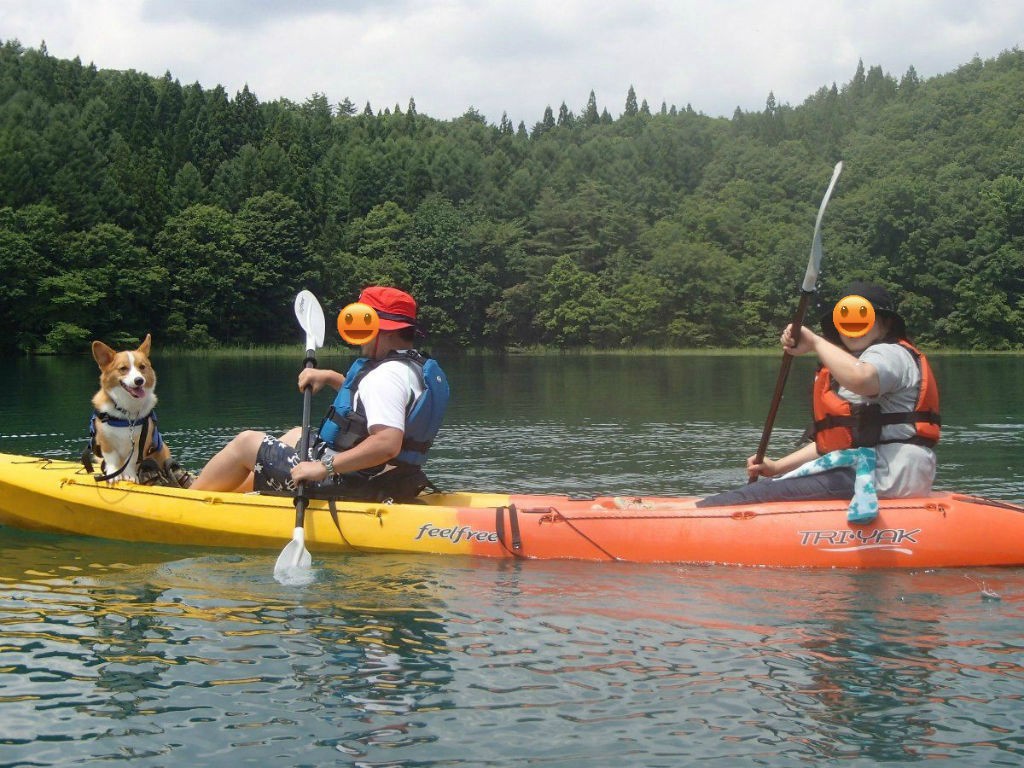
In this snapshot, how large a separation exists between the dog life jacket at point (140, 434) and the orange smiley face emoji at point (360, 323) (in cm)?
204

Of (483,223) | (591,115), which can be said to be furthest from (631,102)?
(483,223)

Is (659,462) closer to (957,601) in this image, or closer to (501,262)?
(957,601)

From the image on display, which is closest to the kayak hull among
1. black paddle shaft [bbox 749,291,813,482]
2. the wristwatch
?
the wristwatch

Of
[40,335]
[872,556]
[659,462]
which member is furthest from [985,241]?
[872,556]

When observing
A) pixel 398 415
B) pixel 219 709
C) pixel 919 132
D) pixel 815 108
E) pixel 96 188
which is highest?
pixel 815 108

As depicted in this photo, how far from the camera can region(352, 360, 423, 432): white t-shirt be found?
657 centimetres

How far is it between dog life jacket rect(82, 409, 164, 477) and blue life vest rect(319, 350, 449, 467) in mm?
1648

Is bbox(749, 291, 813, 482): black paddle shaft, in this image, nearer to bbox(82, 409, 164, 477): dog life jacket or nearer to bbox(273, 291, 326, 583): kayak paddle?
bbox(273, 291, 326, 583): kayak paddle

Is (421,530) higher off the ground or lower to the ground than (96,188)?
lower

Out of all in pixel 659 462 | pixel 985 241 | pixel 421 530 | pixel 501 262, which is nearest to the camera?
pixel 421 530

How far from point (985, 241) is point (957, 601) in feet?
194

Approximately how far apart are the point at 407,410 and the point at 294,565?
1.15 m

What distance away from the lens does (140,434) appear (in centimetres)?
794

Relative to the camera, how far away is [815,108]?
123m
